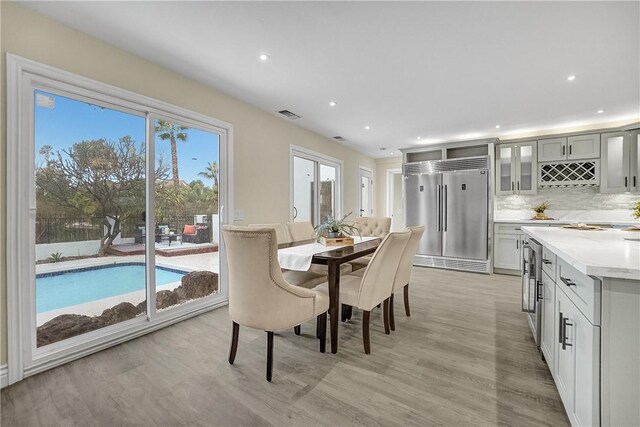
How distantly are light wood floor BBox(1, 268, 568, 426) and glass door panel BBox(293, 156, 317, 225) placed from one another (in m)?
2.41

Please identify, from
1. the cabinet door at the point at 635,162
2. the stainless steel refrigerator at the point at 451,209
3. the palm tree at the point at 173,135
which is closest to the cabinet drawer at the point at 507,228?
the stainless steel refrigerator at the point at 451,209

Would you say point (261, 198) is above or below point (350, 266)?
above

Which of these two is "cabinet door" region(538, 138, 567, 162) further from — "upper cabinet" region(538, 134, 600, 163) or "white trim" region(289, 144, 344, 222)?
"white trim" region(289, 144, 344, 222)

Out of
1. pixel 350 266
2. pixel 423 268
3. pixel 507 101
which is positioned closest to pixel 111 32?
pixel 350 266

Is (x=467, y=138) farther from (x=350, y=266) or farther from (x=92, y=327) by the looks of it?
(x=92, y=327)

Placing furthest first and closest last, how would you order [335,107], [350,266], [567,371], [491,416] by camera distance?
[335,107]
[350,266]
[491,416]
[567,371]

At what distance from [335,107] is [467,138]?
3038mm

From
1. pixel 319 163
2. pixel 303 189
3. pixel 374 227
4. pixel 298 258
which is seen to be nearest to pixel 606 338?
pixel 298 258

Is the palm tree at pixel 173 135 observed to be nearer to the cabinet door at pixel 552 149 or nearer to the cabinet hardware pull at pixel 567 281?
the cabinet hardware pull at pixel 567 281

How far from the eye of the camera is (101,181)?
2.39 m

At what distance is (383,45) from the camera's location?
2357 millimetres

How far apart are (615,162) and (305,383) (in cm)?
550

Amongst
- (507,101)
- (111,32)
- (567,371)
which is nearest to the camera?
(567,371)

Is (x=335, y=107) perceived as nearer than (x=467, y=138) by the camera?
Yes
